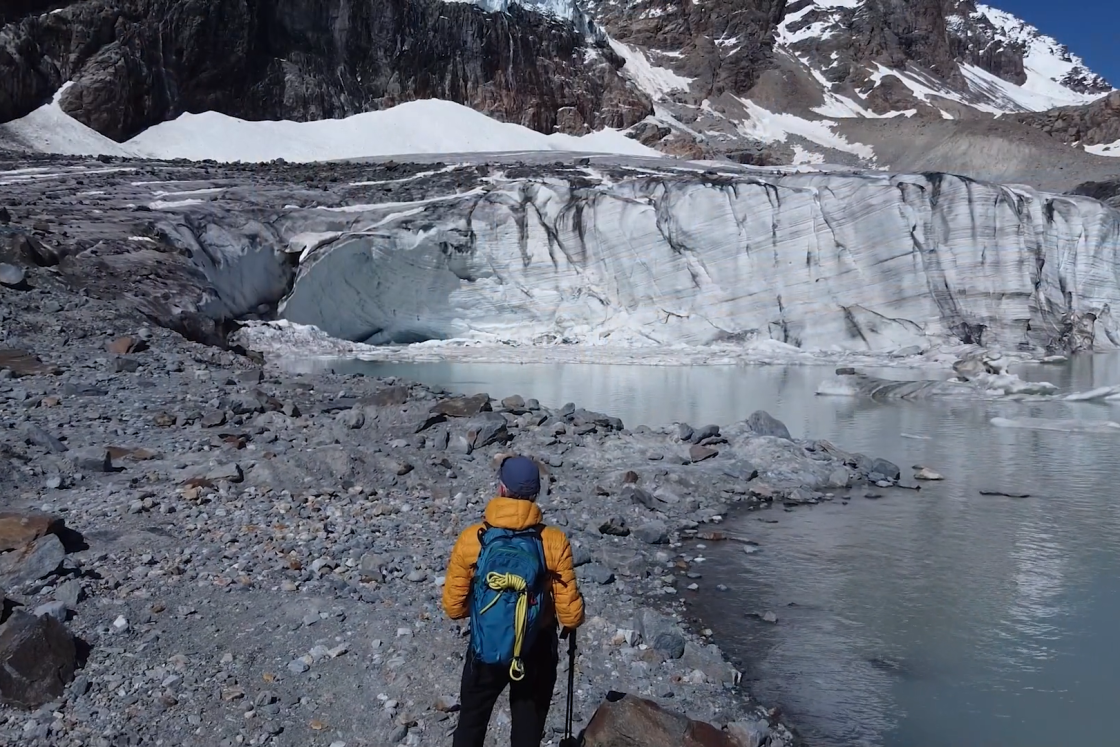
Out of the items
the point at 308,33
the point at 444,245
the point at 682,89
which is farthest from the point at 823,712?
the point at 682,89

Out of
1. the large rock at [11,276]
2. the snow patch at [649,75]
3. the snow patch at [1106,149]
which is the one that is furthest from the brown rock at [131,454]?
the snow patch at [1106,149]

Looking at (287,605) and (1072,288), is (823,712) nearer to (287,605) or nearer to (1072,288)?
(287,605)

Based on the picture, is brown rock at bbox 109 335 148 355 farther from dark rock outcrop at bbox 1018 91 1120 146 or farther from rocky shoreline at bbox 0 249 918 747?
dark rock outcrop at bbox 1018 91 1120 146

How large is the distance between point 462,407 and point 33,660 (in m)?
4.50

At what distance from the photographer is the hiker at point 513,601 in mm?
2100

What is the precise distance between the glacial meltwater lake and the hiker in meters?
1.16

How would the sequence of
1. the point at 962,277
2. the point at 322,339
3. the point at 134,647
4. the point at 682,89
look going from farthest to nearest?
the point at 682,89, the point at 962,277, the point at 322,339, the point at 134,647

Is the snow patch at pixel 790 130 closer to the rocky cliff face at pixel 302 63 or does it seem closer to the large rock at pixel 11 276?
the rocky cliff face at pixel 302 63

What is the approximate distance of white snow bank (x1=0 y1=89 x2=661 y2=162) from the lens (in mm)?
25781

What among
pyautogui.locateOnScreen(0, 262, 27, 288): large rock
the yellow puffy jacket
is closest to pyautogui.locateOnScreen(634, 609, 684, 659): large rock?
the yellow puffy jacket

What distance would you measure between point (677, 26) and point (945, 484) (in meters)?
52.2

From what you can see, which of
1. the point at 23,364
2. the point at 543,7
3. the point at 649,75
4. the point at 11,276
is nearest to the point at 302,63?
the point at 543,7

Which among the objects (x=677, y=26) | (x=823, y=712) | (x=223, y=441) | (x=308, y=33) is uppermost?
(x=677, y=26)

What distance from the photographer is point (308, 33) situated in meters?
32.4
